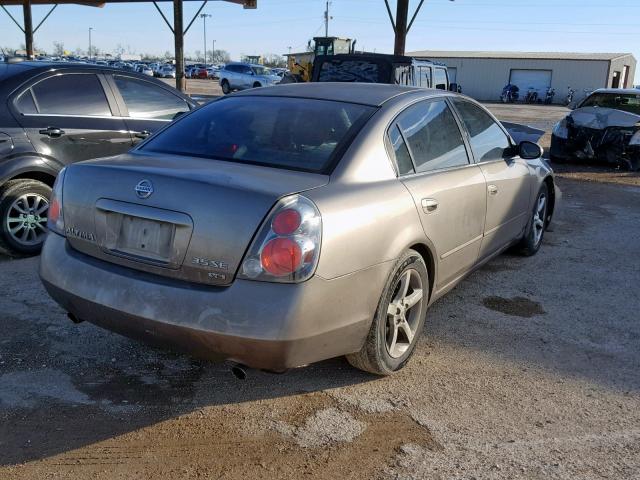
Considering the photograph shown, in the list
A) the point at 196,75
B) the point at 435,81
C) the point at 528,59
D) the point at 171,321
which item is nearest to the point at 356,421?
the point at 171,321

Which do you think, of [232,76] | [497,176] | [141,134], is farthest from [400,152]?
[232,76]

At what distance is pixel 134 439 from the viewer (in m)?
2.83

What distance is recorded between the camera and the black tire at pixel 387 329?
3.15 meters

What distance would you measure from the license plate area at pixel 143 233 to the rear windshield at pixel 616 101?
38.9ft

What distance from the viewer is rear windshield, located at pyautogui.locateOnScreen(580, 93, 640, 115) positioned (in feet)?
40.4

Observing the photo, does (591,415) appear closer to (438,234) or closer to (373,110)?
(438,234)

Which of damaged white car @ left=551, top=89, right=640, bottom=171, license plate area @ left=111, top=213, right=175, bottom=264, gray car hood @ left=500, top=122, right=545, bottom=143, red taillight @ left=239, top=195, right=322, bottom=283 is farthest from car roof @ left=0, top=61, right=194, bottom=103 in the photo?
damaged white car @ left=551, top=89, right=640, bottom=171

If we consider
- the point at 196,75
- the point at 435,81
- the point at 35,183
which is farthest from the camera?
the point at 196,75

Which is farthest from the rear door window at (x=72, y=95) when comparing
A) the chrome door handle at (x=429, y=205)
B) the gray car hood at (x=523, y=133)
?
the gray car hood at (x=523, y=133)

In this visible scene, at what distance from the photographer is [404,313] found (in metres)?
3.47

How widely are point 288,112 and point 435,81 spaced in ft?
28.3

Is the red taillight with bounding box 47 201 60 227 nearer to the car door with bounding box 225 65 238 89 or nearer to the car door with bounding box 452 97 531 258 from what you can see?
the car door with bounding box 452 97 531 258

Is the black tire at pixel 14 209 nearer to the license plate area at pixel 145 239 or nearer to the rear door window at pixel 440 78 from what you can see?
the license plate area at pixel 145 239

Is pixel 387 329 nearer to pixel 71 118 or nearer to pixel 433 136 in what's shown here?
pixel 433 136
